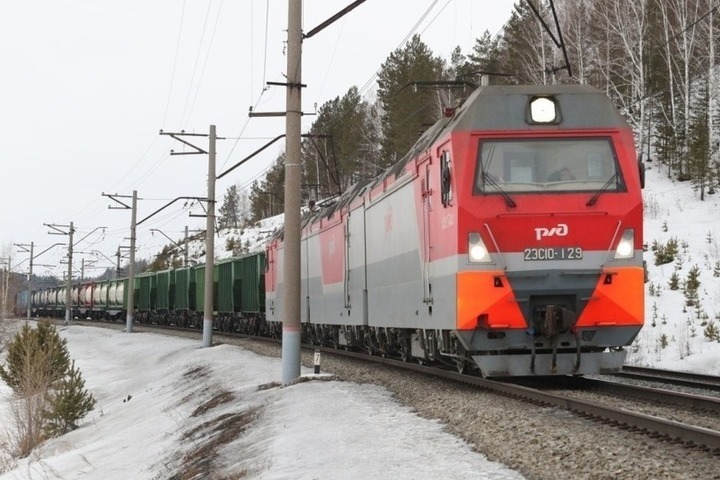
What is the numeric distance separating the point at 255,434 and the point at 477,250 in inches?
131

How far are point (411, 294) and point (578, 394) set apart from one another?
131 inches

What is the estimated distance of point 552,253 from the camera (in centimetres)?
1009

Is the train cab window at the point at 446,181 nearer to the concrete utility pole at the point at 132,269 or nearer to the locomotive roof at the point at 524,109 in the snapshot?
the locomotive roof at the point at 524,109

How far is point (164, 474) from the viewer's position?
33.3 feet

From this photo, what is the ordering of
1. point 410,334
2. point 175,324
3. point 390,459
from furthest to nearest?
1. point 175,324
2. point 410,334
3. point 390,459

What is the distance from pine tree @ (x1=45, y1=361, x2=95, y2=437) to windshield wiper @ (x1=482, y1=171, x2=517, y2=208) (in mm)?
14281

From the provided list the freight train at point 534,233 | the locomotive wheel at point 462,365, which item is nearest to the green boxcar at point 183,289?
the locomotive wheel at point 462,365

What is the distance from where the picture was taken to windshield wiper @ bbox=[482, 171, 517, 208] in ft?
33.4

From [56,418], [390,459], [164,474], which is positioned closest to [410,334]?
[164,474]

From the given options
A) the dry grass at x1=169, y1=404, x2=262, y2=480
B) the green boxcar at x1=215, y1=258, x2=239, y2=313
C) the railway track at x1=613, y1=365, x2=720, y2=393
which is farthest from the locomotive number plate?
the green boxcar at x1=215, y1=258, x2=239, y2=313

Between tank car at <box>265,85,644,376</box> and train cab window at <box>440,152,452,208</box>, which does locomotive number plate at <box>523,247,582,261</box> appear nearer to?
tank car at <box>265,85,644,376</box>

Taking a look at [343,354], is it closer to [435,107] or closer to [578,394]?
[578,394]

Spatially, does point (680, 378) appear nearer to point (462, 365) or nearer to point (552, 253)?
point (462, 365)

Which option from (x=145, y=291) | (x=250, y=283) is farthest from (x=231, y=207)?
(x=250, y=283)
